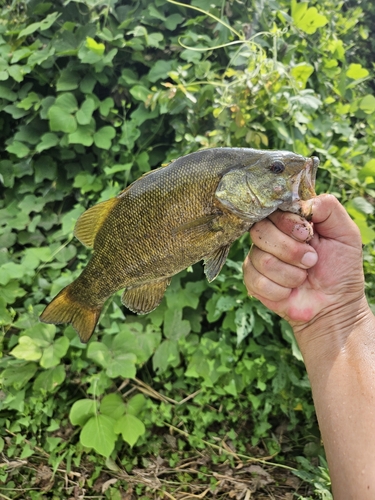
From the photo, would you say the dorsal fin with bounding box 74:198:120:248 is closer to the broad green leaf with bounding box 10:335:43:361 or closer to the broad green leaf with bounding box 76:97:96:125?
the broad green leaf with bounding box 10:335:43:361

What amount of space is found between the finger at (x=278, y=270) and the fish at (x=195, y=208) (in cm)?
18

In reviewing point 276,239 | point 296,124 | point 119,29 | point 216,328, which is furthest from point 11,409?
point 119,29

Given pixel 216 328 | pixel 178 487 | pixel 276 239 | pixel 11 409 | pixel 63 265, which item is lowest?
pixel 178 487

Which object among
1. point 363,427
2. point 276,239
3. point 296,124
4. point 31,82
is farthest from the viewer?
point 31,82

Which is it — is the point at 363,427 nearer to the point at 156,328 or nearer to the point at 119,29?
the point at 156,328

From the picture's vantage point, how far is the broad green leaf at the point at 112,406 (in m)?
2.33

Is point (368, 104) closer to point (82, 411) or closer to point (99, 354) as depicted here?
point (99, 354)

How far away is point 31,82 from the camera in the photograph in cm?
333

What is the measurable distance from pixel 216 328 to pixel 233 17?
239 centimetres

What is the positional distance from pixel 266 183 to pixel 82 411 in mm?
1773

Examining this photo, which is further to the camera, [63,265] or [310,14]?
[63,265]

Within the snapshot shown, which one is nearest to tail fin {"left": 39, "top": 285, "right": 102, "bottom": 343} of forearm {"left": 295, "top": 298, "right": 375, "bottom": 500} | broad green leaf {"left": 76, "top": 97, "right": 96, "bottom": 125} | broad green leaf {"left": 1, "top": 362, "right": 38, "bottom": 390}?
forearm {"left": 295, "top": 298, "right": 375, "bottom": 500}

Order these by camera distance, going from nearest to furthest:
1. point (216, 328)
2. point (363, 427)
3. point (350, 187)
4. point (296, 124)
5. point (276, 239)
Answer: point (363, 427)
point (276, 239)
point (296, 124)
point (350, 187)
point (216, 328)

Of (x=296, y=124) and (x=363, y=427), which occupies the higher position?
(x=296, y=124)
